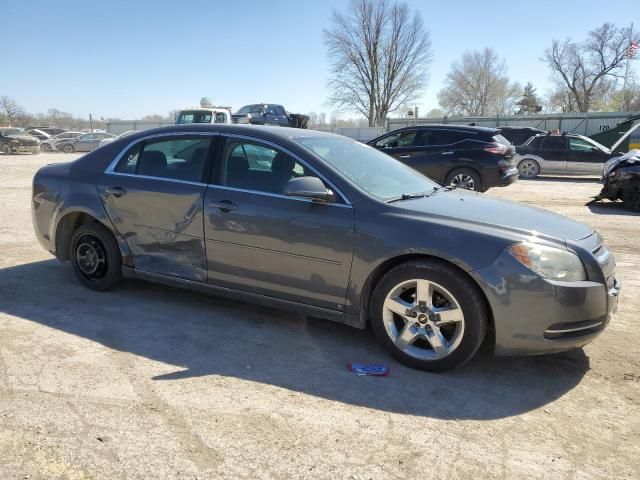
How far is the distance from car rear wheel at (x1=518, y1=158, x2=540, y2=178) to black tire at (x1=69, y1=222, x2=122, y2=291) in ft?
53.6

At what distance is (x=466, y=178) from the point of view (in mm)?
11289

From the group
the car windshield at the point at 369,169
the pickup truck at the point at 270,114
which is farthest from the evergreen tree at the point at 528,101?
the car windshield at the point at 369,169

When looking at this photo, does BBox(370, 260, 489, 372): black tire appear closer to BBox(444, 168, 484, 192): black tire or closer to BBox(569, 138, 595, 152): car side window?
BBox(444, 168, 484, 192): black tire

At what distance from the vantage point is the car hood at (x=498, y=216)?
3.34 meters

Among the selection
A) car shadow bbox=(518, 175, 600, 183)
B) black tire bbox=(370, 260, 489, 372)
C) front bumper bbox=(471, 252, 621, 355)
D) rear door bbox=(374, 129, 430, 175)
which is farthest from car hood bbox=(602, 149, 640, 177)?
black tire bbox=(370, 260, 489, 372)

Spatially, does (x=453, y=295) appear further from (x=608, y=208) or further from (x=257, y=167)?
(x=608, y=208)

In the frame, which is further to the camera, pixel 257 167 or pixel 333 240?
pixel 257 167

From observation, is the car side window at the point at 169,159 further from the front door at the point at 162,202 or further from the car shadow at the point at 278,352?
the car shadow at the point at 278,352

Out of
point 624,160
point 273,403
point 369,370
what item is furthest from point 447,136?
point 273,403

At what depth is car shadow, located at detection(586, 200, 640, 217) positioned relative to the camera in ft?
32.9

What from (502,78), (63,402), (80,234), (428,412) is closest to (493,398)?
(428,412)

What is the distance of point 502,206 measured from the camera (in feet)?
12.9

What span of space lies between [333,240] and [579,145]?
16.8 metres

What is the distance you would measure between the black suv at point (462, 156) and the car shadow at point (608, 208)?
1.73 m
